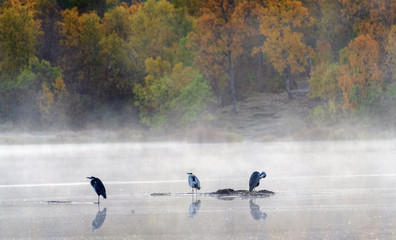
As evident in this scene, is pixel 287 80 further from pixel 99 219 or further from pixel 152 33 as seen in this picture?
pixel 99 219

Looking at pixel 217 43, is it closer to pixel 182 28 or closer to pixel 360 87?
pixel 182 28

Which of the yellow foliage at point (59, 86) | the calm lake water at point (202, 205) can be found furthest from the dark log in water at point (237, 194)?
the yellow foliage at point (59, 86)

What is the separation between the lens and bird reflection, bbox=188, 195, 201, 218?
1731 centimetres

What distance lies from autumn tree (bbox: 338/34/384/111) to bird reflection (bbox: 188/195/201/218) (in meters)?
52.7

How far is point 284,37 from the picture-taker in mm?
76938

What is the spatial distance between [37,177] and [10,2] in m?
60.4

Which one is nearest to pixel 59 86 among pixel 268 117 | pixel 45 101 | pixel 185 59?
pixel 45 101

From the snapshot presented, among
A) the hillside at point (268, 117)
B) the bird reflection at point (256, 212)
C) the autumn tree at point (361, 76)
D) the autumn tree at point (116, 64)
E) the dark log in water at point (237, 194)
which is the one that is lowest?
the bird reflection at point (256, 212)

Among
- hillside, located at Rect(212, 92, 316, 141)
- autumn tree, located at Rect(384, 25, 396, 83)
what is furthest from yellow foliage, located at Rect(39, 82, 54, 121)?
autumn tree, located at Rect(384, 25, 396, 83)

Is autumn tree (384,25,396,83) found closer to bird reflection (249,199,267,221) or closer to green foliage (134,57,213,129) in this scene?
green foliage (134,57,213,129)

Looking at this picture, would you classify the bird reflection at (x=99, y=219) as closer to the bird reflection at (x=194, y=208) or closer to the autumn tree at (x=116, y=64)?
the bird reflection at (x=194, y=208)

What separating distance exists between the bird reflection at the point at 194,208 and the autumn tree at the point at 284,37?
189 feet

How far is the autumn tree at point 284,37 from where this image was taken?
76688 mm

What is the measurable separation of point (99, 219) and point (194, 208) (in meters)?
2.48
